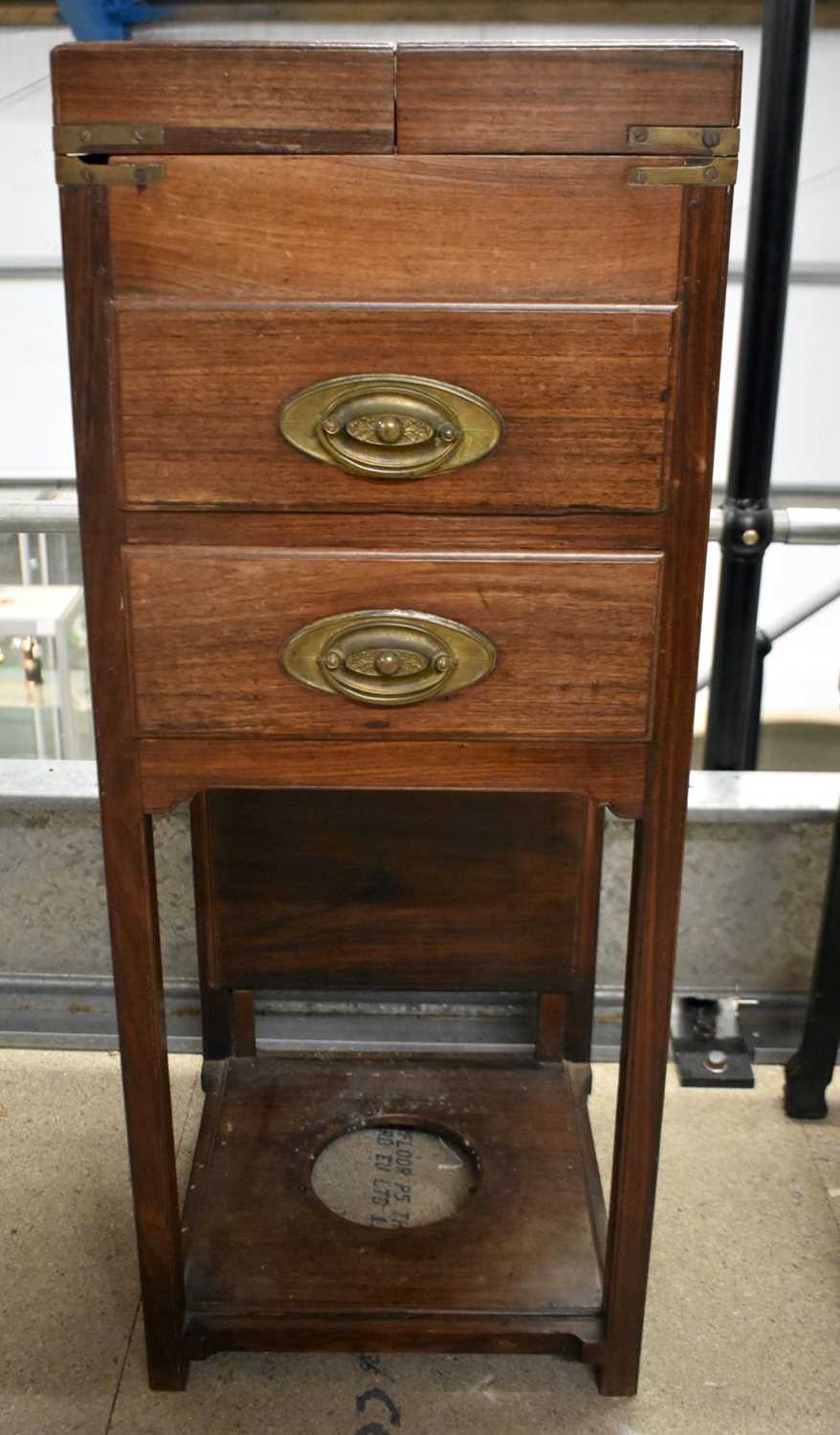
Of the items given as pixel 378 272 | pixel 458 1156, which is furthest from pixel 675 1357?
pixel 378 272

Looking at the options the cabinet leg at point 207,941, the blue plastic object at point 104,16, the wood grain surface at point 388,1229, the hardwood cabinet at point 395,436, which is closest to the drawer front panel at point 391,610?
the hardwood cabinet at point 395,436

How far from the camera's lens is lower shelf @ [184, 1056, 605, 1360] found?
1.24 metres

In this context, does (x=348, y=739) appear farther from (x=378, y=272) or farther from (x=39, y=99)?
(x=39, y=99)

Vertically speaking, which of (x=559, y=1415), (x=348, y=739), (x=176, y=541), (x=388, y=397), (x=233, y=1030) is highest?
(x=388, y=397)

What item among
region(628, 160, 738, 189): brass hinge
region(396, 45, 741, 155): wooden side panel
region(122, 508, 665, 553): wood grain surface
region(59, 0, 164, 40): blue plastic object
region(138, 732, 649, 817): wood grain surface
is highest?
region(59, 0, 164, 40): blue plastic object

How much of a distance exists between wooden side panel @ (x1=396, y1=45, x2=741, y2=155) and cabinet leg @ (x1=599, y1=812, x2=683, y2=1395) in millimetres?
495

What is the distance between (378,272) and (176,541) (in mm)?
237

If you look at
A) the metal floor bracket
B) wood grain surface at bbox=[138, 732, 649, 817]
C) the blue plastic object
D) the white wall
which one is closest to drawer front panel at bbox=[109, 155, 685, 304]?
wood grain surface at bbox=[138, 732, 649, 817]

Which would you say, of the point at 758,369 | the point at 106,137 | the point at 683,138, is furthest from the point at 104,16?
the point at 683,138

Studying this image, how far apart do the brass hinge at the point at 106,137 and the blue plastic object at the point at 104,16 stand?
2.82 meters

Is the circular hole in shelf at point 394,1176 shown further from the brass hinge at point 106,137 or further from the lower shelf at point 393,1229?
the brass hinge at point 106,137

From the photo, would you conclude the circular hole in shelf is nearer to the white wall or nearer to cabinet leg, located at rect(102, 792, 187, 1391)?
cabinet leg, located at rect(102, 792, 187, 1391)

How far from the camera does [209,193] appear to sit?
90 cm

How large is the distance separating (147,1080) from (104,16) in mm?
3230
